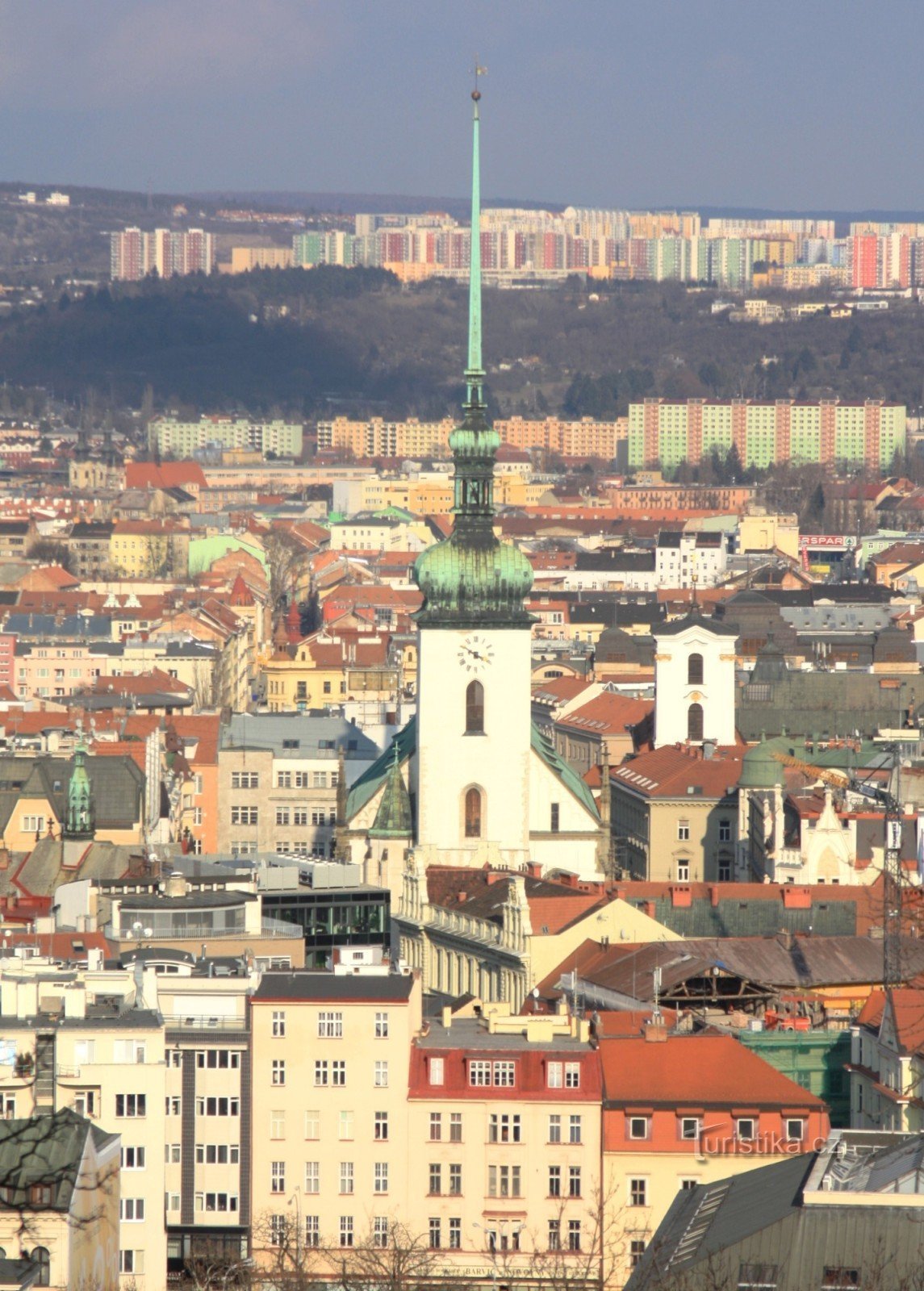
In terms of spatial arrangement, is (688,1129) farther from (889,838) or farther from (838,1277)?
(889,838)

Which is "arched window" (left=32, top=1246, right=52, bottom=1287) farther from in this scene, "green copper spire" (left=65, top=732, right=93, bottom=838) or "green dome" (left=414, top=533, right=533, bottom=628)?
"green dome" (left=414, top=533, right=533, bottom=628)

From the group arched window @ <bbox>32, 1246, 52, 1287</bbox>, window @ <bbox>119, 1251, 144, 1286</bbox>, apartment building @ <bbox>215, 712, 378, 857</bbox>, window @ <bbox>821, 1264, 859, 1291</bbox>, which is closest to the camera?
window @ <bbox>821, 1264, 859, 1291</bbox>

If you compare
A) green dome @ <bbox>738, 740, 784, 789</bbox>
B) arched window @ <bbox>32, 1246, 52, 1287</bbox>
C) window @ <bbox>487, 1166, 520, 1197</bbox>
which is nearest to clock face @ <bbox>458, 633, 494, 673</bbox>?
green dome @ <bbox>738, 740, 784, 789</bbox>

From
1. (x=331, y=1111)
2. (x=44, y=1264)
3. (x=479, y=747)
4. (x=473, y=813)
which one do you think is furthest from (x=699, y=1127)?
(x=473, y=813)

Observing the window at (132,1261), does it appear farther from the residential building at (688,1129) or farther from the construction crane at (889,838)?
the construction crane at (889,838)

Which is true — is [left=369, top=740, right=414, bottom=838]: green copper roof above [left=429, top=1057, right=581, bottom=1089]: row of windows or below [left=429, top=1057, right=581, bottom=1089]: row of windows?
above
